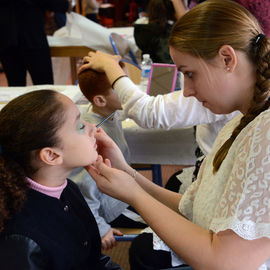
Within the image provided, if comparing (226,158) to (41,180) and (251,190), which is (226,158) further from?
(41,180)

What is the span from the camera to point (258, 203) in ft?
2.16

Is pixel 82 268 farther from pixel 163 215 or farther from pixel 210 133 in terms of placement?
pixel 210 133

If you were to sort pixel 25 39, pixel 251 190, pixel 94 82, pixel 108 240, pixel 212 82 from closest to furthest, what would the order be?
pixel 251 190, pixel 212 82, pixel 108 240, pixel 94 82, pixel 25 39

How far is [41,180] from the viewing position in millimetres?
873

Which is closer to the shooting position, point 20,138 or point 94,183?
point 20,138

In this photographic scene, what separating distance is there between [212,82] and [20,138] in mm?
442

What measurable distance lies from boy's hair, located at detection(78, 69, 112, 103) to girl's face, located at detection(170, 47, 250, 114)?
59 cm

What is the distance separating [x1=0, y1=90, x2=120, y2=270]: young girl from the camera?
781 millimetres

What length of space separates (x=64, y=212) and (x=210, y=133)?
714mm

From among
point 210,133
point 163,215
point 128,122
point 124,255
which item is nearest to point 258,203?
point 163,215

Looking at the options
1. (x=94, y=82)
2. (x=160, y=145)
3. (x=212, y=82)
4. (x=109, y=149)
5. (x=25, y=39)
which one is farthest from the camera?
(x=25, y=39)

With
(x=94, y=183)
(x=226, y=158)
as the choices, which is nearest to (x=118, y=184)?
(x=226, y=158)

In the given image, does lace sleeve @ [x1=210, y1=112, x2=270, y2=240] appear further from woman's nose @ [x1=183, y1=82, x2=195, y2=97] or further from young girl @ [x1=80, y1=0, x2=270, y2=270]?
woman's nose @ [x1=183, y1=82, x2=195, y2=97]

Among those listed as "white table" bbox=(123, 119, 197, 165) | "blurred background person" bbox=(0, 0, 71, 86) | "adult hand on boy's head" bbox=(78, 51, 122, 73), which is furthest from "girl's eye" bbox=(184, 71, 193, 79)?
"blurred background person" bbox=(0, 0, 71, 86)
